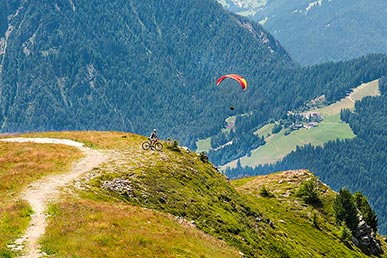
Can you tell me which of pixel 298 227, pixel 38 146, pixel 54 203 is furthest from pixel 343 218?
pixel 54 203

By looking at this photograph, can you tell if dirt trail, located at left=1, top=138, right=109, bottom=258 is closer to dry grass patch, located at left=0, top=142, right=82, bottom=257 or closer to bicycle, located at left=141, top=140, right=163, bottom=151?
dry grass patch, located at left=0, top=142, right=82, bottom=257

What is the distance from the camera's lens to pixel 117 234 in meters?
41.8

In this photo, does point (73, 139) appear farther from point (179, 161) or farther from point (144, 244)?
point (144, 244)

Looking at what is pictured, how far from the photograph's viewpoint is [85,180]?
58469 millimetres

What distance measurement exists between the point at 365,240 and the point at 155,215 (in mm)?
81082

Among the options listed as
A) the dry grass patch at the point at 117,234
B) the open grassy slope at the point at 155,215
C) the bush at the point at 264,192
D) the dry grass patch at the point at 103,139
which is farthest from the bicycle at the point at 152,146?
the bush at the point at 264,192

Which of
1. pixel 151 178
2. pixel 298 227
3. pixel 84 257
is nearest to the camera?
pixel 84 257

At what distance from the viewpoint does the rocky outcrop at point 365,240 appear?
11508cm

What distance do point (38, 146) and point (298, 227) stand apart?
5292 centimetres

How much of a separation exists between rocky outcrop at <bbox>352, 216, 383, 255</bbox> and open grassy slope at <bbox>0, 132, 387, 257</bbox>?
8.42 meters

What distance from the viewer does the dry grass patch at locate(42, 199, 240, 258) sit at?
3838 centimetres

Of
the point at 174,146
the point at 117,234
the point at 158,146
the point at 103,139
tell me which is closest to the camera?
the point at 117,234

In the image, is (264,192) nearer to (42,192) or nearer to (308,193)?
(308,193)

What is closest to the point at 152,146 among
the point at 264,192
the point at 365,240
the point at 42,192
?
the point at 42,192
